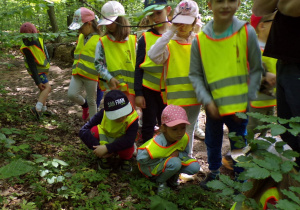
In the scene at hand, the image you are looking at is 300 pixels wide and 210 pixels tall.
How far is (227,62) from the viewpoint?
230 cm

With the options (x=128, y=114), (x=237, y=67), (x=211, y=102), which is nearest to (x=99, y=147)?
(x=128, y=114)

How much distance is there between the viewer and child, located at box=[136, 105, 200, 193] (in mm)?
2764

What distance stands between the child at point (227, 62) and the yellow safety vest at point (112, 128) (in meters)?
1.03

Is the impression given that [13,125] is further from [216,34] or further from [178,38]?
[216,34]

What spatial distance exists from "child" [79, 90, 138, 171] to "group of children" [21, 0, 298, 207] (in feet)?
0.04

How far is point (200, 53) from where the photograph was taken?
242cm

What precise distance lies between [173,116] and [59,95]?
4.81 metres

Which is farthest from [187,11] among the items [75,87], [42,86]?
[42,86]

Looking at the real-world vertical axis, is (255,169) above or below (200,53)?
below

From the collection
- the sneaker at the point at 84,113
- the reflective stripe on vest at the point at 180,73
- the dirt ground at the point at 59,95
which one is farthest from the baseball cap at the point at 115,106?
the sneaker at the point at 84,113

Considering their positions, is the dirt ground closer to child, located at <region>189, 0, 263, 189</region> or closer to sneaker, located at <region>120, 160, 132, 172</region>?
sneaker, located at <region>120, 160, 132, 172</region>

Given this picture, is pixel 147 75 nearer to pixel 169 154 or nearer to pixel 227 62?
pixel 169 154

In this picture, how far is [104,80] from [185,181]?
5.98ft

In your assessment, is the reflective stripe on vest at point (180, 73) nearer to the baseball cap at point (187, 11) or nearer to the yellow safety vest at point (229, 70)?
the baseball cap at point (187, 11)
